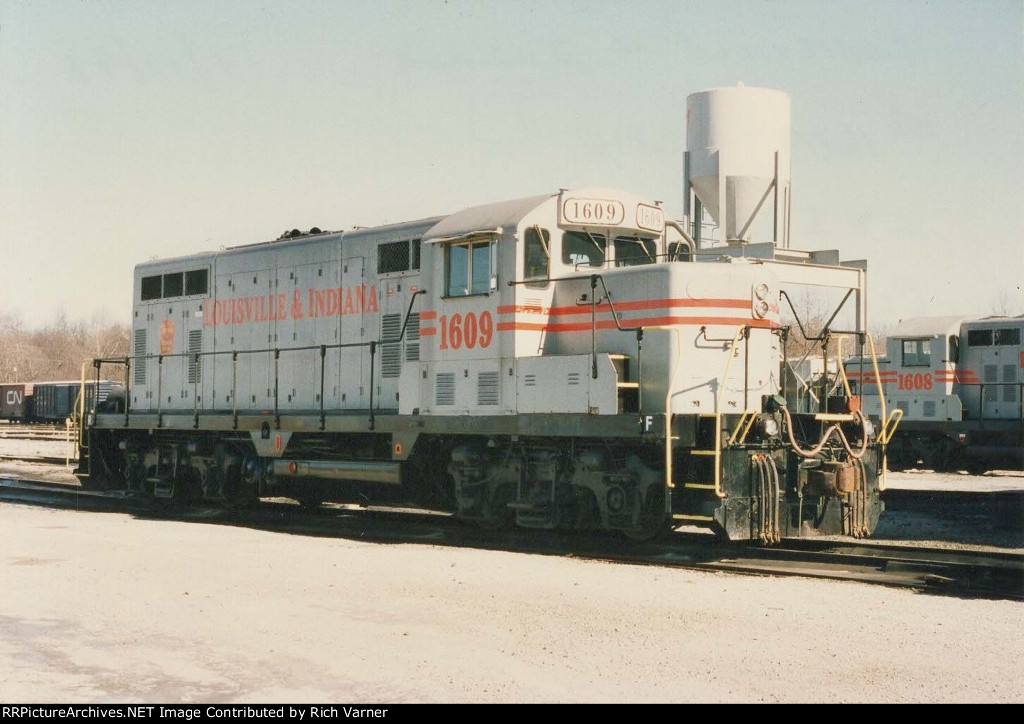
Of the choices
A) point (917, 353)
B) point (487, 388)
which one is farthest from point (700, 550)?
point (917, 353)

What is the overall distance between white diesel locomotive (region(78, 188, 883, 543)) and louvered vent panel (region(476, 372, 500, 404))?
0.06ft

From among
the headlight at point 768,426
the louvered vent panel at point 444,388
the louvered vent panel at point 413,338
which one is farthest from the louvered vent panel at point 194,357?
the headlight at point 768,426

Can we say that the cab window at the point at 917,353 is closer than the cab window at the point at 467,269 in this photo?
No

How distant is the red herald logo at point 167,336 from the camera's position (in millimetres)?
18641

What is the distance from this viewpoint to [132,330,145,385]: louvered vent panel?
19.2 m

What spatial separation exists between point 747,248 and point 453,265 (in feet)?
39.7

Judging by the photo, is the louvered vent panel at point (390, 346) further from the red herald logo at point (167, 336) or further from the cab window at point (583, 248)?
the red herald logo at point (167, 336)

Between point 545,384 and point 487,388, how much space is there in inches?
33.5

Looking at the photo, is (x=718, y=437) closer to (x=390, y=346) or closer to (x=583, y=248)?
(x=583, y=248)

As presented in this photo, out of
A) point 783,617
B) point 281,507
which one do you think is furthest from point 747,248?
point 783,617

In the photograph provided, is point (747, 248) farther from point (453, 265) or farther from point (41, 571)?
point (41, 571)

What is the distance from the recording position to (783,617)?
28.7 ft

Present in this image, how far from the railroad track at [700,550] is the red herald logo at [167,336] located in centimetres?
269

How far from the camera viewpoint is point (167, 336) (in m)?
18.8
